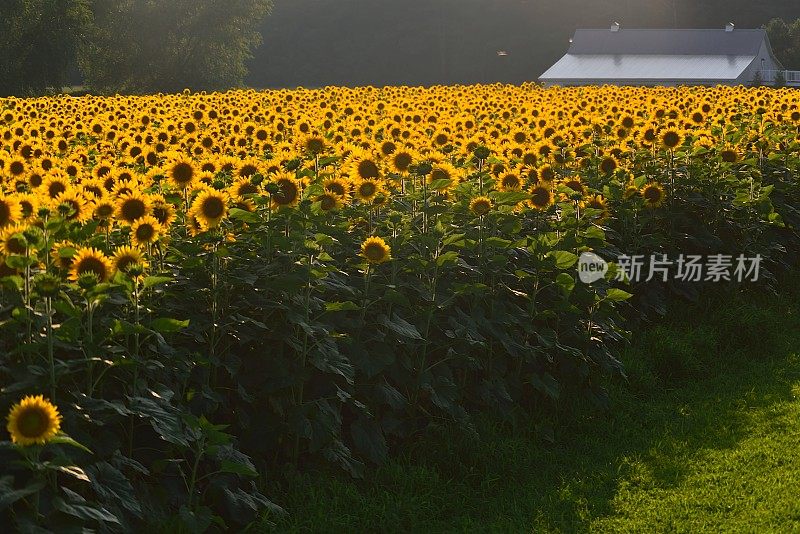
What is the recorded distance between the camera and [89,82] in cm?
5203

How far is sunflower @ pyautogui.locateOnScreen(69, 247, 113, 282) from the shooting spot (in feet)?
15.4

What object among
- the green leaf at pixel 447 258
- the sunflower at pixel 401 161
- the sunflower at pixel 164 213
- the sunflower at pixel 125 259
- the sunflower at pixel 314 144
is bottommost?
the green leaf at pixel 447 258

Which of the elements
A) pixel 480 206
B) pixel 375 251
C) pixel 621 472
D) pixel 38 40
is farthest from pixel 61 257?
pixel 38 40

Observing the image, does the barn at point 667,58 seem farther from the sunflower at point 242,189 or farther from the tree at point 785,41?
the sunflower at point 242,189

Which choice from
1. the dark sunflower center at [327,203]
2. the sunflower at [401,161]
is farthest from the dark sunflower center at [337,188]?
the sunflower at [401,161]

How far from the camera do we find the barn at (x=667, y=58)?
6022cm

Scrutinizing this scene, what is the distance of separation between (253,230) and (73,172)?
215 centimetres

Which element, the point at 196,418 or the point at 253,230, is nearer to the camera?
the point at 196,418

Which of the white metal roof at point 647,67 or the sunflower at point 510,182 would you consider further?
the white metal roof at point 647,67

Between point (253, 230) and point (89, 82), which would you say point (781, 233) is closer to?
point (253, 230)

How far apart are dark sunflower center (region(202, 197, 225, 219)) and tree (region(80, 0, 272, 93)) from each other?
47.0 metres

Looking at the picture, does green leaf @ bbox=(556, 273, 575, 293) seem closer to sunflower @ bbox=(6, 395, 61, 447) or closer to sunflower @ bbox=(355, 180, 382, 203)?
sunflower @ bbox=(355, 180, 382, 203)

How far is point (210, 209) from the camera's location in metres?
5.67

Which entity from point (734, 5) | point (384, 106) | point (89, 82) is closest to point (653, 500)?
point (384, 106)
